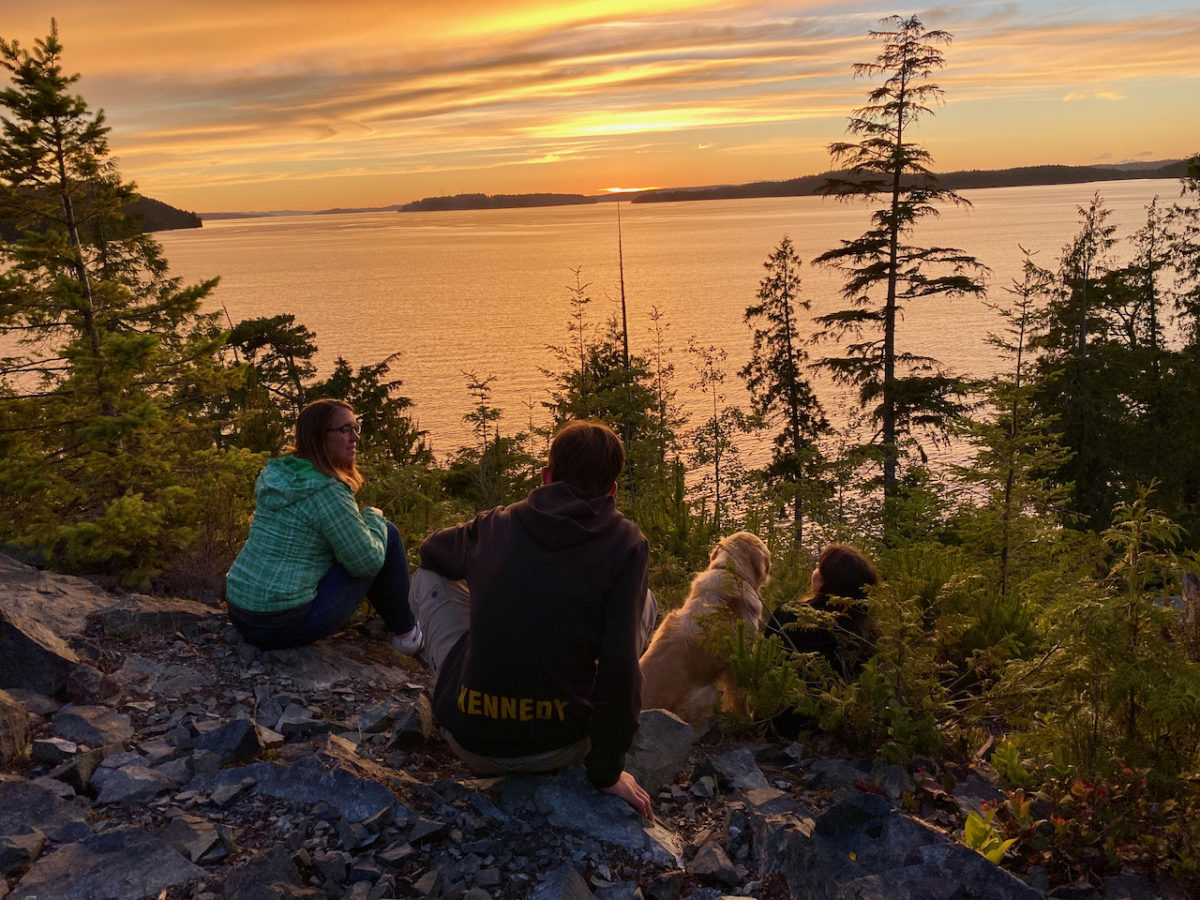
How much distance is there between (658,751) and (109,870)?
2.27 meters

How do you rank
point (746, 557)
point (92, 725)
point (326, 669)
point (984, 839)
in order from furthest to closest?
point (746, 557) → point (326, 669) → point (92, 725) → point (984, 839)

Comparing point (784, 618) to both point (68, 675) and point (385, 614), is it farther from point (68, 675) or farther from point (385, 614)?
point (68, 675)

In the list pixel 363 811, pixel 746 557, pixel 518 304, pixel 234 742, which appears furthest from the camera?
pixel 518 304

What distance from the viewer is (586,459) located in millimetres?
3264

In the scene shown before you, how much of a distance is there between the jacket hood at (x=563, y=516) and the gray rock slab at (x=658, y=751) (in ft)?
4.12

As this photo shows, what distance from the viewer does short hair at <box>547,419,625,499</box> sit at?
3.27m

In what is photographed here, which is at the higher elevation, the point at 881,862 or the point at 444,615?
the point at 444,615

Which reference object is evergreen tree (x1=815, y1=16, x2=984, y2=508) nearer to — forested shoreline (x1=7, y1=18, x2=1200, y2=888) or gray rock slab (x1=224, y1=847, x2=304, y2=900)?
forested shoreline (x1=7, y1=18, x2=1200, y2=888)

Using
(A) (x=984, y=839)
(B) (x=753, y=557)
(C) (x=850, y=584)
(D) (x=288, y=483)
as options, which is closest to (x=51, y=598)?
(D) (x=288, y=483)

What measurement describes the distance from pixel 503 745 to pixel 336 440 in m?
2.18

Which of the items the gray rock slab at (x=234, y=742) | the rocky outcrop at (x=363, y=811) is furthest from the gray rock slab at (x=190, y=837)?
the gray rock slab at (x=234, y=742)

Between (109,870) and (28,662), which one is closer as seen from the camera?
(109,870)

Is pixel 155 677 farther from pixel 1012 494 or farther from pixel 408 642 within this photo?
pixel 1012 494

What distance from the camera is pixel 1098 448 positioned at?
32.9 m
